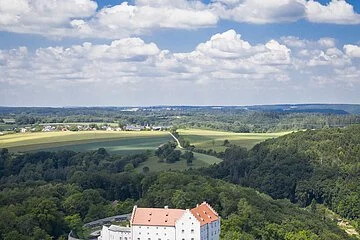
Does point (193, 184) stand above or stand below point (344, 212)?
above

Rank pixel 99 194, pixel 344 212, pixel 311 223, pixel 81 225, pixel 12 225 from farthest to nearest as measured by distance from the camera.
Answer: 1. pixel 344 212
2. pixel 99 194
3. pixel 311 223
4. pixel 81 225
5. pixel 12 225

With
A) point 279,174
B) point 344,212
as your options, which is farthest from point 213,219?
point 279,174

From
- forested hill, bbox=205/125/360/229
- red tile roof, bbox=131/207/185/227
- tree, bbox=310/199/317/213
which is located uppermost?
red tile roof, bbox=131/207/185/227

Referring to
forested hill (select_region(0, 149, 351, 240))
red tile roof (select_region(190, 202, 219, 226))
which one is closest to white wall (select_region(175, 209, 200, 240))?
red tile roof (select_region(190, 202, 219, 226))

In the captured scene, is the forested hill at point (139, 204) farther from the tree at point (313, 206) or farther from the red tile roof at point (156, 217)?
the red tile roof at point (156, 217)

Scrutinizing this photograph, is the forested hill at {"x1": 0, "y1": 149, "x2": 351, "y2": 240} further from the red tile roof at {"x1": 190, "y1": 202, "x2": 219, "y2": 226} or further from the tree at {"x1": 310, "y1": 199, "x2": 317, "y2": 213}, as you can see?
the tree at {"x1": 310, "y1": 199, "x2": 317, "y2": 213}

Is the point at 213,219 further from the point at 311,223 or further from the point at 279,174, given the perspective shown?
the point at 279,174
